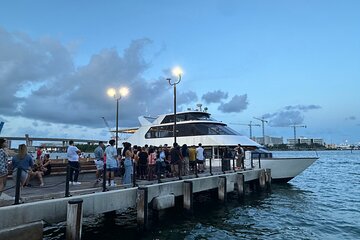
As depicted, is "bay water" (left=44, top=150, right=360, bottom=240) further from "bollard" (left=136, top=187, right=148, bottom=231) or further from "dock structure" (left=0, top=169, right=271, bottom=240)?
"dock structure" (left=0, top=169, right=271, bottom=240)

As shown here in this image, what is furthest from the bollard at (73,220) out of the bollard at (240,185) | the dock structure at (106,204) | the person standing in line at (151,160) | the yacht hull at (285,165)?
the yacht hull at (285,165)

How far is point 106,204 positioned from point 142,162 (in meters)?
3.78

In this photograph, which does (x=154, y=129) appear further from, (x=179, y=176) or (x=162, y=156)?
(x=179, y=176)

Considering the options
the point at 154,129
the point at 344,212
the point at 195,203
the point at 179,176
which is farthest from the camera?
the point at 154,129

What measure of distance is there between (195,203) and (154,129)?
11.9m

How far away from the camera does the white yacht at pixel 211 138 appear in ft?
68.9

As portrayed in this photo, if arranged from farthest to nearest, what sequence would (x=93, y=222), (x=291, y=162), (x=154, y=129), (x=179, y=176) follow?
(x=154, y=129) → (x=291, y=162) → (x=179, y=176) → (x=93, y=222)

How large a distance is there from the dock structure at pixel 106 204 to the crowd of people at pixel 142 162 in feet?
2.51

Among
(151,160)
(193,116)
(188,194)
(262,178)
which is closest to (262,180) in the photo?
(262,178)

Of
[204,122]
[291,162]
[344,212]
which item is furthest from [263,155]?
[344,212]

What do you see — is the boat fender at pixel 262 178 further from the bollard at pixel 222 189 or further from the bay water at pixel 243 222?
the bollard at pixel 222 189

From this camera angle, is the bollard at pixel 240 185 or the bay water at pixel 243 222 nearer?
the bay water at pixel 243 222

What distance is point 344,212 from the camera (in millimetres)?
14164

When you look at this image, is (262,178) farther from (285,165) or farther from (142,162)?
(142,162)
